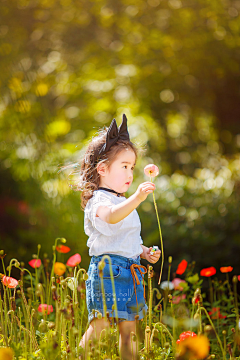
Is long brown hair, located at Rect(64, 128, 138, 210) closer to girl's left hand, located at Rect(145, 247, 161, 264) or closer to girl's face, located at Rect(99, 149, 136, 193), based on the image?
girl's face, located at Rect(99, 149, 136, 193)

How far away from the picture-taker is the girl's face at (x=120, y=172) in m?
1.71

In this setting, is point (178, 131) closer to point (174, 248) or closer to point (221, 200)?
point (221, 200)

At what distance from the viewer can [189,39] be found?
6004 millimetres

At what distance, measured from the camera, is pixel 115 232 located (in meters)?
1.64

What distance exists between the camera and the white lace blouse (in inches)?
63.8

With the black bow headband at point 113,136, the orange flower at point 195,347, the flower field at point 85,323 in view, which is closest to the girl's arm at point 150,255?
the flower field at point 85,323

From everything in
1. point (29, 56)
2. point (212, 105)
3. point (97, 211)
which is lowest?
point (97, 211)

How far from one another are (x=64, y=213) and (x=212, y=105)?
13.8 feet

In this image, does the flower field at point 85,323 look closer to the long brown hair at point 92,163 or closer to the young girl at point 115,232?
the young girl at point 115,232

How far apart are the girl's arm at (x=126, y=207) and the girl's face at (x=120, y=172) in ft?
0.57

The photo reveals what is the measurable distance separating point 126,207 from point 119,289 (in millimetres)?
370

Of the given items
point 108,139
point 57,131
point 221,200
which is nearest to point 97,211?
point 108,139

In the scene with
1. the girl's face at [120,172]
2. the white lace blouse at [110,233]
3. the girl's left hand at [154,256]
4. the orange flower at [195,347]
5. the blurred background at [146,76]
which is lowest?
the orange flower at [195,347]

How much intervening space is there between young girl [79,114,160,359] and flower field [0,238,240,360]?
6 cm
